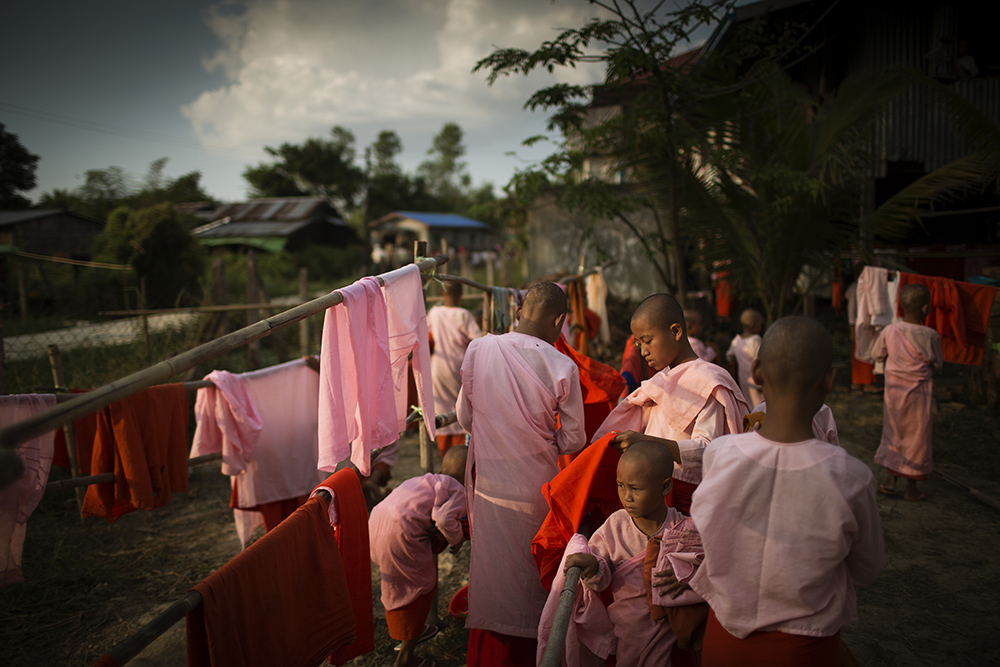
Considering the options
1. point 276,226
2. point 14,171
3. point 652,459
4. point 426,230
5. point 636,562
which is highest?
point 14,171

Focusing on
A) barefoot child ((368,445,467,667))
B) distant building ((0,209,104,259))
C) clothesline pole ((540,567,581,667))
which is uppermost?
distant building ((0,209,104,259))

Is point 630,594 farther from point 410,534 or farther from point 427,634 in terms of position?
point 427,634

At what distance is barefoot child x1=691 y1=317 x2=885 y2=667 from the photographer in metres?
1.58

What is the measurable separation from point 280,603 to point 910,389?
5.45m

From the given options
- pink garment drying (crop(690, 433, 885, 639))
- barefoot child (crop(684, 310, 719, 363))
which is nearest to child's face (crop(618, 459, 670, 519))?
pink garment drying (crop(690, 433, 885, 639))

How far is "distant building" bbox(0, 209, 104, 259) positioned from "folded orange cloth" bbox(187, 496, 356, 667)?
68.6 feet

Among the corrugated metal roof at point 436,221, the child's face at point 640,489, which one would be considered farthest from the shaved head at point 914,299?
the corrugated metal roof at point 436,221

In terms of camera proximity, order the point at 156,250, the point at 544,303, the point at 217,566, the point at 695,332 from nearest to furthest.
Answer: the point at 544,303
the point at 217,566
the point at 695,332
the point at 156,250

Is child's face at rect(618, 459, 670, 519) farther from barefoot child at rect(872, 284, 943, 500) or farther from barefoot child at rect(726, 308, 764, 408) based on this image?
barefoot child at rect(872, 284, 943, 500)

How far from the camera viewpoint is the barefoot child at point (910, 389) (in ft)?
16.5

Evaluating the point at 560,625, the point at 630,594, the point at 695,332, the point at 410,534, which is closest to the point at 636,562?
the point at 630,594

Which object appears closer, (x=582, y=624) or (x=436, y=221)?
(x=582, y=624)

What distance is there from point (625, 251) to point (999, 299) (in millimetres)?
8218

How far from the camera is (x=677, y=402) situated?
8.14 ft
